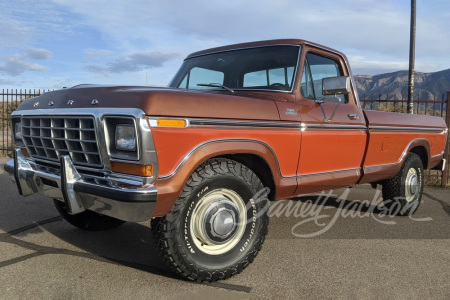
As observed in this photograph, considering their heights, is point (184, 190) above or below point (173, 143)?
below

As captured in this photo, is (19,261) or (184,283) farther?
(19,261)

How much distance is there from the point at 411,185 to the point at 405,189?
0.80ft

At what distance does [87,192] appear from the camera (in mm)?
2578

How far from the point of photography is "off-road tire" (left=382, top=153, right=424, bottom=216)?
5.09 m

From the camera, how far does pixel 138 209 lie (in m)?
2.43

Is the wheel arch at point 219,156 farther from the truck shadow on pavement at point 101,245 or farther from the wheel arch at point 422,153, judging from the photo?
the wheel arch at point 422,153

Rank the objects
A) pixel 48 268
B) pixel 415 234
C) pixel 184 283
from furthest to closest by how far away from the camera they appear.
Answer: pixel 415 234
pixel 48 268
pixel 184 283

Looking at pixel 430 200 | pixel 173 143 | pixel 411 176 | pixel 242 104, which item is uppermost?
pixel 242 104

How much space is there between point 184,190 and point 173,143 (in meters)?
0.36

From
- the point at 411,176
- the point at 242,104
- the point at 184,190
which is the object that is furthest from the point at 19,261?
the point at 411,176

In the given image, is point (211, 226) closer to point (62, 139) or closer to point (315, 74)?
point (62, 139)

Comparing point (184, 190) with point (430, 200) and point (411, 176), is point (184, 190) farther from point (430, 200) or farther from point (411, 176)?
point (430, 200)

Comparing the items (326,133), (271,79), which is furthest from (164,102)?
(326,133)

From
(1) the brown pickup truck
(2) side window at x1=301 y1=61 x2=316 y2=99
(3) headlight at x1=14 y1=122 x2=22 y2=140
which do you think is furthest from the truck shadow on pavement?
(2) side window at x1=301 y1=61 x2=316 y2=99
